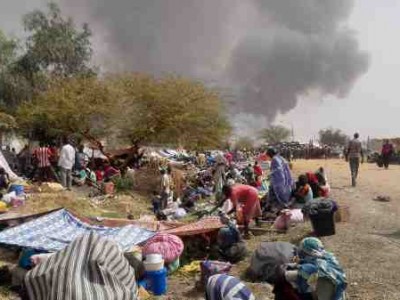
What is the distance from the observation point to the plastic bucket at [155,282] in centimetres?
688

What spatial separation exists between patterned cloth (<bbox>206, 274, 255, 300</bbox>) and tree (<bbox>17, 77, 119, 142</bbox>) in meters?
20.0

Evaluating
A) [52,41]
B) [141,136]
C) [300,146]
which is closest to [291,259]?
Result: [141,136]

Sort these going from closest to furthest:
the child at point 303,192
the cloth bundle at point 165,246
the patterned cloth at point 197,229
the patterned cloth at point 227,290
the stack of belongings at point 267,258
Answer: the patterned cloth at point 227,290
the stack of belongings at point 267,258
the cloth bundle at point 165,246
the patterned cloth at point 197,229
the child at point 303,192

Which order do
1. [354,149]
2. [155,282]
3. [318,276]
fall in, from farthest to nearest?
[354,149] → [155,282] → [318,276]

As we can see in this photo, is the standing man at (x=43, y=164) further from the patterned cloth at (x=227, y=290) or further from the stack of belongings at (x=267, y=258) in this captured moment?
the patterned cloth at (x=227, y=290)

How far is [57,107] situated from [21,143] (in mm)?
9905

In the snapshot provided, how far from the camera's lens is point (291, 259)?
7008 millimetres

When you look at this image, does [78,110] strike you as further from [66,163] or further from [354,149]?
[354,149]

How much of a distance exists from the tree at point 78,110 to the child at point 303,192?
14382mm

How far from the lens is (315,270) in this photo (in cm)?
492

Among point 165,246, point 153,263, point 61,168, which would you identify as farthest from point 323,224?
point 61,168

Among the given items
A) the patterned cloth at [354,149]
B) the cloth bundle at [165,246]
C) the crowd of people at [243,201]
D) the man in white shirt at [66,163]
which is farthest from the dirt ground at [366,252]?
the man in white shirt at [66,163]

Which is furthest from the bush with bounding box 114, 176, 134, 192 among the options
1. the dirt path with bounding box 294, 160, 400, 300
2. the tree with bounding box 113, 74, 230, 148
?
the dirt path with bounding box 294, 160, 400, 300

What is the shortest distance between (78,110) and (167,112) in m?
3.98
